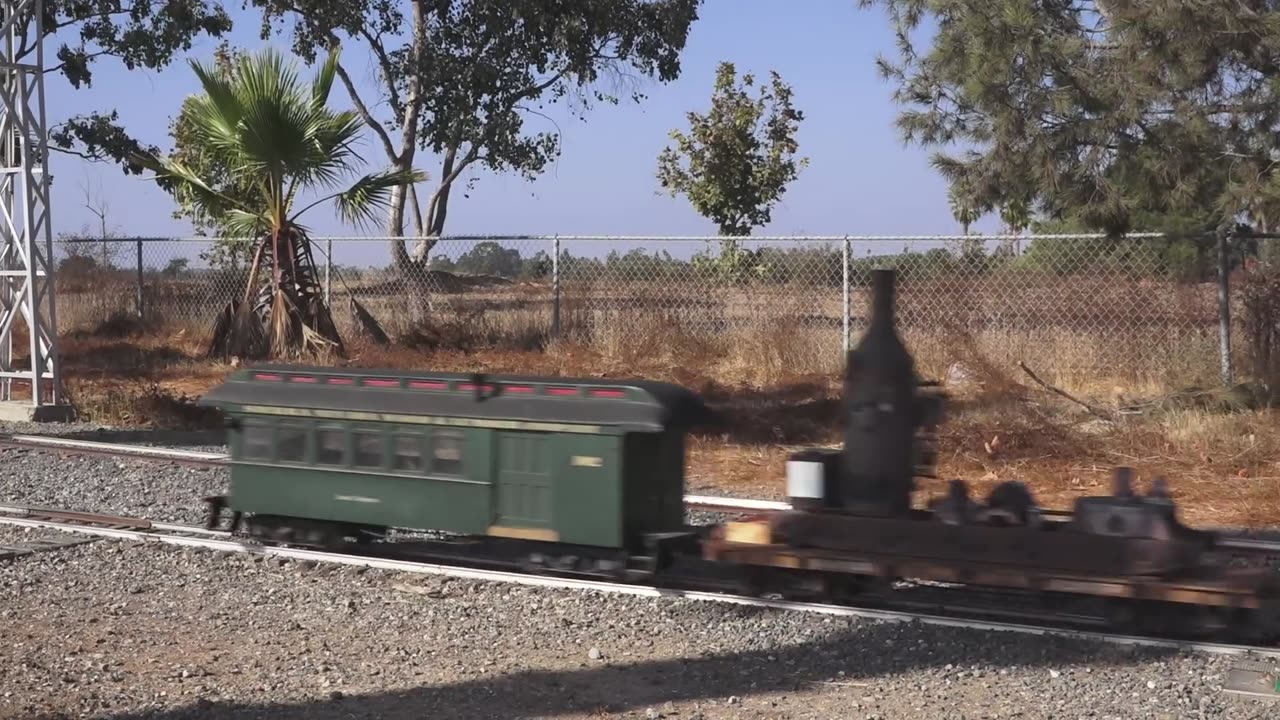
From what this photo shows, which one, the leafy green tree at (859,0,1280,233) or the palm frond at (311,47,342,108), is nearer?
the leafy green tree at (859,0,1280,233)

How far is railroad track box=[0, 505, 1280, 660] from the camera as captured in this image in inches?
290

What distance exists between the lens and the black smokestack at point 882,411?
7578 mm

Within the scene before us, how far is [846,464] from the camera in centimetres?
788

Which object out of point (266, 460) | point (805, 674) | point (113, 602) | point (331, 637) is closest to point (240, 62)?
point (266, 460)

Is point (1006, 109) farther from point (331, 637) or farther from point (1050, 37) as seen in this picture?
point (331, 637)

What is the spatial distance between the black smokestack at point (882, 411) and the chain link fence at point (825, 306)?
7.69m

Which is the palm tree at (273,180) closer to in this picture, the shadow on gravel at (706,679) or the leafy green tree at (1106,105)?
the leafy green tree at (1106,105)

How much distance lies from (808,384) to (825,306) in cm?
215

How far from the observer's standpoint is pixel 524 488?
28.8ft

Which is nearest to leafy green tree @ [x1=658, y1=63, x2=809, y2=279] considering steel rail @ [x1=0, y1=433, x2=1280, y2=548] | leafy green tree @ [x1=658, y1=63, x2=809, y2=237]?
leafy green tree @ [x1=658, y1=63, x2=809, y2=237]

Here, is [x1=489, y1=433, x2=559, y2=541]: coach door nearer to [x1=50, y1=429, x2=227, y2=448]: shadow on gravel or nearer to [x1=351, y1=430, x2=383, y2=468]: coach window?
[x1=351, y1=430, x2=383, y2=468]: coach window

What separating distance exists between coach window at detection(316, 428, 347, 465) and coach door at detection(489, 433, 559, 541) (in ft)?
4.13

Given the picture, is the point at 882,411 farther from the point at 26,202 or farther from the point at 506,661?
the point at 26,202

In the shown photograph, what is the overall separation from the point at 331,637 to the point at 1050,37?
8.26m
